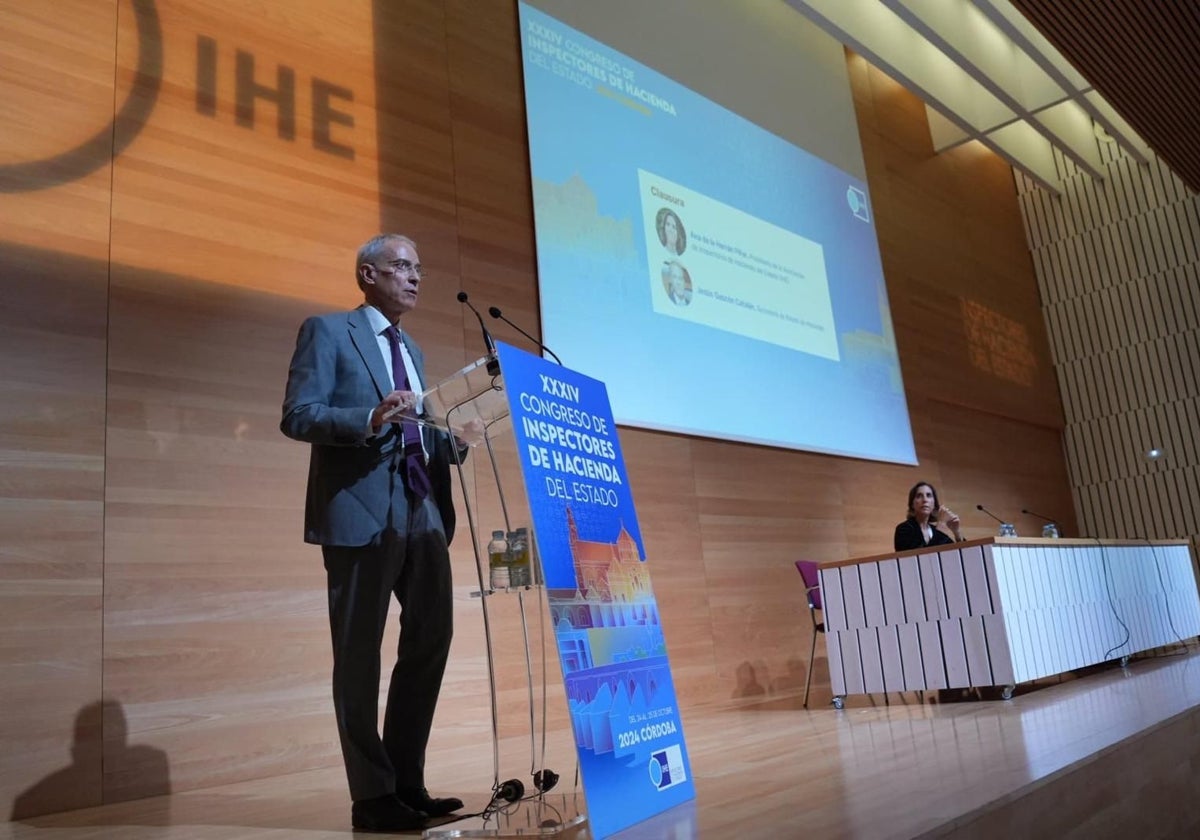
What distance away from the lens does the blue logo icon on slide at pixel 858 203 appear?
8102mm

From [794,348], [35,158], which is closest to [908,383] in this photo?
[794,348]

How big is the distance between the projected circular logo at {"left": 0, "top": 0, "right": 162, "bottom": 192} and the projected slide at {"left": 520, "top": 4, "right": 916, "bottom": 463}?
6.77 ft

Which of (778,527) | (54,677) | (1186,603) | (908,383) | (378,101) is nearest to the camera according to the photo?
(54,677)

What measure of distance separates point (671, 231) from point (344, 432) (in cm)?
420

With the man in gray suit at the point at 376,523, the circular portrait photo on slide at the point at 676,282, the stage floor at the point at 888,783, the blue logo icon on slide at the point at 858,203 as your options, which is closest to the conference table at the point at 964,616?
the stage floor at the point at 888,783

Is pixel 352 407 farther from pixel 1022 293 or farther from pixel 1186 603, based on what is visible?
pixel 1022 293

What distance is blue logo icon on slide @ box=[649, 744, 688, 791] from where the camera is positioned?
2.18 m

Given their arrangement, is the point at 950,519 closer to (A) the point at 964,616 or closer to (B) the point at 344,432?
(A) the point at 964,616

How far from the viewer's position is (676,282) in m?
6.08

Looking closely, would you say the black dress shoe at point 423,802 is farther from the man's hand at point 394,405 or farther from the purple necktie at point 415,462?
the man's hand at point 394,405

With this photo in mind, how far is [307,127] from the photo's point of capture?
15.4 feet

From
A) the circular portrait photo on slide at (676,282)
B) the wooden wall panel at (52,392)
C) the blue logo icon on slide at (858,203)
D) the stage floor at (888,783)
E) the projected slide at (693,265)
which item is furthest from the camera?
the blue logo icon on slide at (858,203)

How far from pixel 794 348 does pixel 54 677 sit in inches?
194

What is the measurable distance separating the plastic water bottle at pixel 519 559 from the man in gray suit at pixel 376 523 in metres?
0.31
